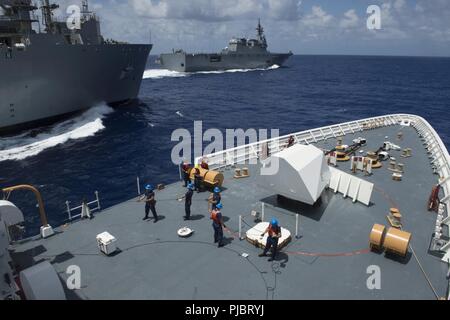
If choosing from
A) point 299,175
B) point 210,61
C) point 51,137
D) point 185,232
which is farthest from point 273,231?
point 210,61

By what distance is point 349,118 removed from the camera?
60500mm

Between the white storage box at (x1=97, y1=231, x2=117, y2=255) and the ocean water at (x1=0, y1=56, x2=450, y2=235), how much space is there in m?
12.1

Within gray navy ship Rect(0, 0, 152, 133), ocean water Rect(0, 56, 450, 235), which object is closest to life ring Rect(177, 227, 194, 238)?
ocean water Rect(0, 56, 450, 235)

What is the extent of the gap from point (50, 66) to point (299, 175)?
43542mm

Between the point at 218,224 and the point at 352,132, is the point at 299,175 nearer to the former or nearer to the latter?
the point at 218,224

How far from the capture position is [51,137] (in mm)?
42250

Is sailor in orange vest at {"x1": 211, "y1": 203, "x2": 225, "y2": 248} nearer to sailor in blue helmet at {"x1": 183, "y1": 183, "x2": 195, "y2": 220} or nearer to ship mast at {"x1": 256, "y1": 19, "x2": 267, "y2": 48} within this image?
sailor in blue helmet at {"x1": 183, "y1": 183, "x2": 195, "y2": 220}

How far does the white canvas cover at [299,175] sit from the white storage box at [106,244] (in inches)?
284

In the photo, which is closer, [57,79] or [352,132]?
[352,132]

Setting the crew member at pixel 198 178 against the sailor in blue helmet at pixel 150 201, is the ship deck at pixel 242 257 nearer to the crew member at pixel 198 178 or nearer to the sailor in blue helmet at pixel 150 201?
the sailor in blue helmet at pixel 150 201

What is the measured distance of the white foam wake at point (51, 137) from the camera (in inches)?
1459

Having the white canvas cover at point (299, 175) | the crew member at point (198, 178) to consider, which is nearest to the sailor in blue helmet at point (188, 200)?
the crew member at point (198, 178)
